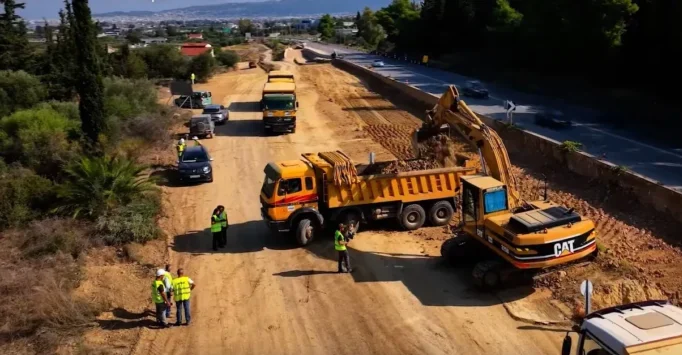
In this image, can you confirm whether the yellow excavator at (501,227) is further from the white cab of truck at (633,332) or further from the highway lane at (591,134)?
the highway lane at (591,134)

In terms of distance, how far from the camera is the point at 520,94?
46688 mm

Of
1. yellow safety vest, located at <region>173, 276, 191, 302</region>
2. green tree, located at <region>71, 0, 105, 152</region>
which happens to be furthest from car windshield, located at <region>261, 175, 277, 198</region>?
green tree, located at <region>71, 0, 105, 152</region>

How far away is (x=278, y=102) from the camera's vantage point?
37.6m

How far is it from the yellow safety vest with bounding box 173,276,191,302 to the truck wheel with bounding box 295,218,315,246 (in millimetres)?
5221

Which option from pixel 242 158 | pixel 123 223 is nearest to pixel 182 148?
pixel 242 158

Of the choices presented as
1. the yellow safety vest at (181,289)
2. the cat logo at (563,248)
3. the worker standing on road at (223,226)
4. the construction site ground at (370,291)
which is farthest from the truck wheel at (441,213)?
the yellow safety vest at (181,289)

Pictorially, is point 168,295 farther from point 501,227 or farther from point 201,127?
point 201,127

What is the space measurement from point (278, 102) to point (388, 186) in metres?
19.3

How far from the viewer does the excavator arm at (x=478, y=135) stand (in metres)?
17.2

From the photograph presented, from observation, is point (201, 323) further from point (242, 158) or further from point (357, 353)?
point (242, 158)

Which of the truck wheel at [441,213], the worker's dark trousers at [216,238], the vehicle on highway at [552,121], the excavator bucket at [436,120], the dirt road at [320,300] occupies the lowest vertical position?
the dirt road at [320,300]

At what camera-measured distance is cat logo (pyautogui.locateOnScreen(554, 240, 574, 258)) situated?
14.5 metres

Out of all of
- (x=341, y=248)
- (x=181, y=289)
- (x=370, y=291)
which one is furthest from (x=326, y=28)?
(x=181, y=289)

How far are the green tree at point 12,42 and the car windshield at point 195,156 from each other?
23880mm
